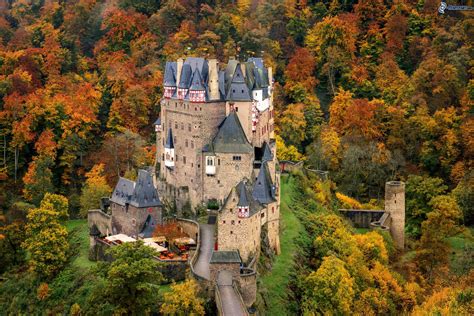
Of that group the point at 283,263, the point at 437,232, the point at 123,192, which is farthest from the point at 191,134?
the point at 437,232

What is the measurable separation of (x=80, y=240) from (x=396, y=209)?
2660cm

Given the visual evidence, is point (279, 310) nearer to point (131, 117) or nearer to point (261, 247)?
point (261, 247)

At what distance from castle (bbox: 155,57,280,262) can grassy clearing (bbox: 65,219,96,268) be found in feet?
22.5

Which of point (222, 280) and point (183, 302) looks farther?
point (222, 280)

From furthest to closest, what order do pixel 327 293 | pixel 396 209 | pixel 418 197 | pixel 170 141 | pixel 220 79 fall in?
pixel 418 197 → pixel 396 209 → pixel 170 141 → pixel 220 79 → pixel 327 293

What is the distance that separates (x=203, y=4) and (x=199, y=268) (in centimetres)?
5935

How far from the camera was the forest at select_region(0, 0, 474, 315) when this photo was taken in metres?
59.8

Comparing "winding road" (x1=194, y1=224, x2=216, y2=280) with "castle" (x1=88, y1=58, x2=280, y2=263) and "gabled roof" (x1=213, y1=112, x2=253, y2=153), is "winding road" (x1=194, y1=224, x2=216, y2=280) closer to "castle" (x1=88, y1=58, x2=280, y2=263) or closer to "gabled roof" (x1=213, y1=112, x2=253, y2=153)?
"castle" (x1=88, y1=58, x2=280, y2=263)

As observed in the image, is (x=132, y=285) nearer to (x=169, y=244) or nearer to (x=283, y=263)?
(x=169, y=244)

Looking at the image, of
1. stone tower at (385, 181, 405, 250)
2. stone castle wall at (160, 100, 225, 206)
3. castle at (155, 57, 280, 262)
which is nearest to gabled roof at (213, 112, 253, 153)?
castle at (155, 57, 280, 262)

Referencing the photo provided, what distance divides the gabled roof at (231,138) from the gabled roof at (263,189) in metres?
2.16

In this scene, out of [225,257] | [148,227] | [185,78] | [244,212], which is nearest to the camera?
[225,257]

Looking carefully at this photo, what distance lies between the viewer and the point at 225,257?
51.0 meters

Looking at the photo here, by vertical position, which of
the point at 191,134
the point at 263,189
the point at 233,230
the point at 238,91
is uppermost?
the point at 238,91
